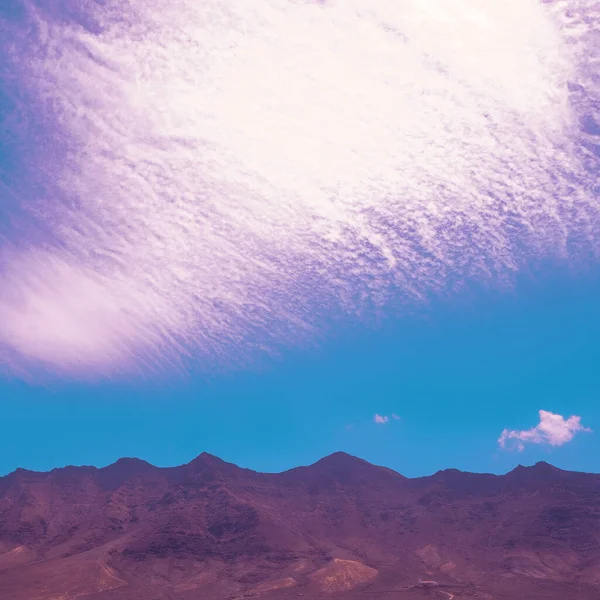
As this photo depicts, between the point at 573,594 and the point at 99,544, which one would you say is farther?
the point at 99,544

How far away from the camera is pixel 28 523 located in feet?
636

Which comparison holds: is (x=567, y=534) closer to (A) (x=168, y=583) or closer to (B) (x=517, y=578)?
(B) (x=517, y=578)

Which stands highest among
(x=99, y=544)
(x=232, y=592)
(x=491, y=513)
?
(x=491, y=513)

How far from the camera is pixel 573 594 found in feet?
406

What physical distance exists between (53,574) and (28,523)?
2591 inches

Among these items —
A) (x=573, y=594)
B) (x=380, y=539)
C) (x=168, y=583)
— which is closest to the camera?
(x=573, y=594)

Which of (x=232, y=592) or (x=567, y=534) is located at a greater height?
(x=567, y=534)

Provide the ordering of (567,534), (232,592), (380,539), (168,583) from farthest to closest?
(380,539), (567,534), (168,583), (232,592)

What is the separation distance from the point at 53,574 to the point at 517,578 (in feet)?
398

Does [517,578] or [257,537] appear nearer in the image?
[517,578]

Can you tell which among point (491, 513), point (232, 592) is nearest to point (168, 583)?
point (232, 592)

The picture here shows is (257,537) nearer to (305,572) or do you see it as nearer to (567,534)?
(305,572)

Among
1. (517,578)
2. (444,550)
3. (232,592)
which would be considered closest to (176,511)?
(232,592)

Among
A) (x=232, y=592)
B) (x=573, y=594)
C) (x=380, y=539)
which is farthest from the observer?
(x=380, y=539)
